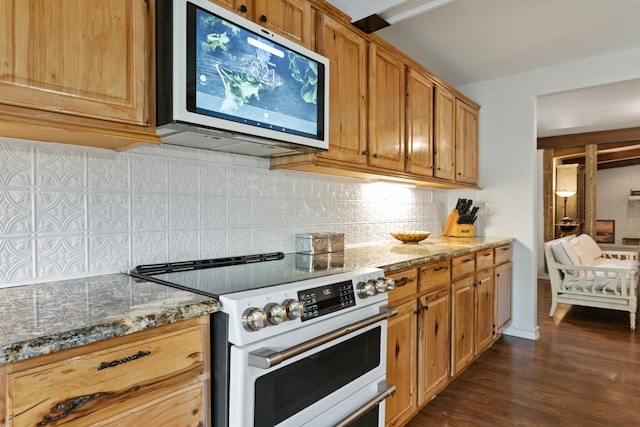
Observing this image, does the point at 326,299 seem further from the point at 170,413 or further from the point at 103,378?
the point at 103,378

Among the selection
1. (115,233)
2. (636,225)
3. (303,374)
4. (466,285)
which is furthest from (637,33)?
(636,225)

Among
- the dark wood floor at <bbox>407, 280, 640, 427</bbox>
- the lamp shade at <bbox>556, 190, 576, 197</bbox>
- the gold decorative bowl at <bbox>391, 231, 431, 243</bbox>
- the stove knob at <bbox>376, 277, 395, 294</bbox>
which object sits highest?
the lamp shade at <bbox>556, 190, 576, 197</bbox>

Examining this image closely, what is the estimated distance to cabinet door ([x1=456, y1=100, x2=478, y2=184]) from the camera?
3.43 m

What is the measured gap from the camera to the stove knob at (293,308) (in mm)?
1204

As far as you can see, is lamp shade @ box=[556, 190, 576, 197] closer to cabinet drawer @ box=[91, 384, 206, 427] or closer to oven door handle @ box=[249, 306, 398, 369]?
oven door handle @ box=[249, 306, 398, 369]

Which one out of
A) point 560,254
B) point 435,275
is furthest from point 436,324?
point 560,254

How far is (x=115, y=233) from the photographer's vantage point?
1.49m

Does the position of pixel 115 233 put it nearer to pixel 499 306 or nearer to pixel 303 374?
pixel 303 374

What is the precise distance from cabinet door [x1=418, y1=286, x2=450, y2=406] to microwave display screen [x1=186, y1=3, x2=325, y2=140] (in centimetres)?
120

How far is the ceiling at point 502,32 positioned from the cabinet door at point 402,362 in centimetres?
163

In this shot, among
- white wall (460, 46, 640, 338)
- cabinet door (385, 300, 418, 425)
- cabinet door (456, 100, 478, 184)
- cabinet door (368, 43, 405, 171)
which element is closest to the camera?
cabinet door (385, 300, 418, 425)

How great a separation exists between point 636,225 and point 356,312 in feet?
35.0

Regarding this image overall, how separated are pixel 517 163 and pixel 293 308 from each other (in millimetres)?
3252

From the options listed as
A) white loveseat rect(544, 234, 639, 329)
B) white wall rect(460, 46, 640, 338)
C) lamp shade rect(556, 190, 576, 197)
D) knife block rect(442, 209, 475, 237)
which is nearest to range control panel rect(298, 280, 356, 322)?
knife block rect(442, 209, 475, 237)
